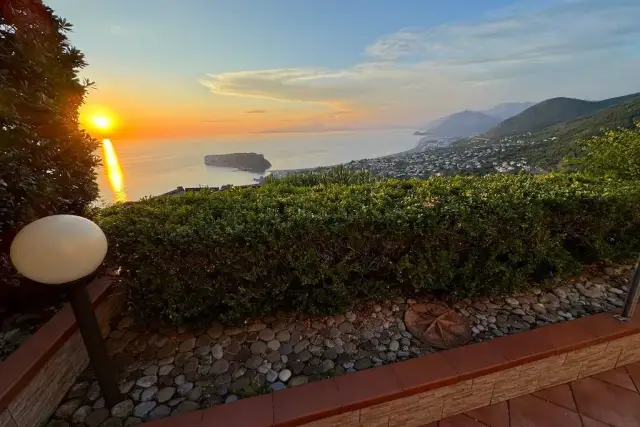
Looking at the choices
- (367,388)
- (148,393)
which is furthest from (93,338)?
(367,388)

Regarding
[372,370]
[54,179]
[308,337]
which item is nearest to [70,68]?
[54,179]

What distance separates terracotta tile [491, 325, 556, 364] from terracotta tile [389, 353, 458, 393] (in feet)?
1.14

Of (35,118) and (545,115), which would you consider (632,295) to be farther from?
(545,115)

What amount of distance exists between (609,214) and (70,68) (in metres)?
3.76

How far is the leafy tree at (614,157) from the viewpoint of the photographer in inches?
125

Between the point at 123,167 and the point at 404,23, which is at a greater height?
the point at 404,23

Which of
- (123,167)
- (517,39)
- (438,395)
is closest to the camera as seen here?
(438,395)

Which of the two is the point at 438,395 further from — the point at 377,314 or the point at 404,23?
the point at 404,23

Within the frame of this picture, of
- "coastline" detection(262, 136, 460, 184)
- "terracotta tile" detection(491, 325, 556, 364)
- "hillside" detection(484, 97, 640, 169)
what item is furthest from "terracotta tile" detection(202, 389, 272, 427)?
"hillside" detection(484, 97, 640, 169)

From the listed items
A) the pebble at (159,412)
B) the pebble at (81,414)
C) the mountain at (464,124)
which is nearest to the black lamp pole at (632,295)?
the pebble at (159,412)

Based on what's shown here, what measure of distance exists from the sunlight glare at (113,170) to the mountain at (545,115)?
11229 mm

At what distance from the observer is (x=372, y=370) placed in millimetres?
1449

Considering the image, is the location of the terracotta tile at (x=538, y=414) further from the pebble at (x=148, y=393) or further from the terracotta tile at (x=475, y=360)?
the pebble at (x=148, y=393)

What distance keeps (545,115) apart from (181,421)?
1421cm
